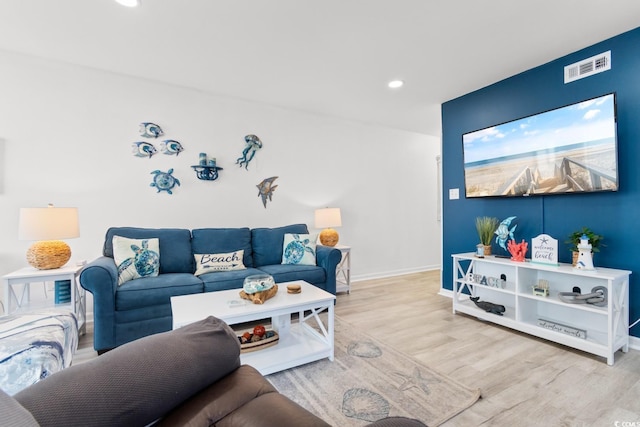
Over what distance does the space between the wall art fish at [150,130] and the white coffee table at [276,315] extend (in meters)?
2.00

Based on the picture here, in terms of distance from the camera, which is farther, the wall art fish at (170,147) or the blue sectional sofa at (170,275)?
the wall art fish at (170,147)

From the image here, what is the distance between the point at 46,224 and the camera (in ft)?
7.81

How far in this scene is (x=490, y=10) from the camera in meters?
2.13

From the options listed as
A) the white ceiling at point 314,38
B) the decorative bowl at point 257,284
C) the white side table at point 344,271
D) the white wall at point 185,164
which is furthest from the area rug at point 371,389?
the white ceiling at point 314,38

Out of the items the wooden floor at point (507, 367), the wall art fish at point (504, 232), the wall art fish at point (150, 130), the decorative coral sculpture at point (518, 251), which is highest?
the wall art fish at point (150, 130)

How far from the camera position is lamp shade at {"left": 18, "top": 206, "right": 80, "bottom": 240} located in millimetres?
2328

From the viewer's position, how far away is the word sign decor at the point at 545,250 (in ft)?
8.30

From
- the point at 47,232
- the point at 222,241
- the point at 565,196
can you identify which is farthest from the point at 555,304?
the point at 47,232

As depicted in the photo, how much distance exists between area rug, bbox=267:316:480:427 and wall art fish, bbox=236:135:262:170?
2525 millimetres

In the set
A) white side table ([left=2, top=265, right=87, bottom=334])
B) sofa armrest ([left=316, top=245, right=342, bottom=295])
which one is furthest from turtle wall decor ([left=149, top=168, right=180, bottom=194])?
sofa armrest ([left=316, top=245, right=342, bottom=295])

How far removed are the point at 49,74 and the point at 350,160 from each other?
11.6 ft

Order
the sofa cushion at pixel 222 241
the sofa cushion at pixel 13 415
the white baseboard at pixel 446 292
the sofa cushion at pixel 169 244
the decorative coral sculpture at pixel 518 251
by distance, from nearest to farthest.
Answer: the sofa cushion at pixel 13 415 < the decorative coral sculpture at pixel 518 251 < the sofa cushion at pixel 169 244 < the sofa cushion at pixel 222 241 < the white baseboard at pixel 446 292

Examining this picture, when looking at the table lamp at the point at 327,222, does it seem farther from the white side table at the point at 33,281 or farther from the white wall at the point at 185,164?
the white side table at the point at 33,281

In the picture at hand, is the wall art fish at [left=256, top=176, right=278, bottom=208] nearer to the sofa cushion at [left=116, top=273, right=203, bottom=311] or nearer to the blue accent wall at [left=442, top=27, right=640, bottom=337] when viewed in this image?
the sofa cushion at [left=116, top=273, right=203, bottom=311]
